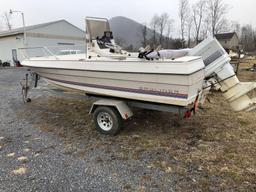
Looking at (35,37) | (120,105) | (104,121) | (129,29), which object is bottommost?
(104,121)

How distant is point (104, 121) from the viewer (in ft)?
14.6

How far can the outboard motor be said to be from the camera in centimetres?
410

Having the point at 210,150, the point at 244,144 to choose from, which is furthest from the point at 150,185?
the point at 244,144

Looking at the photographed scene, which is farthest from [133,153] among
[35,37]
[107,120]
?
[35,37]

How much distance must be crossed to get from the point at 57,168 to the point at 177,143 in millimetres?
1968

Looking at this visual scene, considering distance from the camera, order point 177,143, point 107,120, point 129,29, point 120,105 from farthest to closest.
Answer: point 129,29
point 107,120
point 120,105
point 177,143

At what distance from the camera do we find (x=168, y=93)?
3.72 metres

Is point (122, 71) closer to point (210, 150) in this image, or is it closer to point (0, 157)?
point (210, 150)

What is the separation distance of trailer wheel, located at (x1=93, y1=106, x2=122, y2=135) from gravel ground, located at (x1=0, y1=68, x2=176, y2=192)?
0.65 feet

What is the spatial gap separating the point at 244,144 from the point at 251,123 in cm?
118

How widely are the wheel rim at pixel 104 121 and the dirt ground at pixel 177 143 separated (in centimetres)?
18

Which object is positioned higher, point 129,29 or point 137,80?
point 129,29

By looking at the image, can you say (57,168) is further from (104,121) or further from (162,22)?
(162,22)

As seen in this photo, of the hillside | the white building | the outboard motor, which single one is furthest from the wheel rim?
the hillside
